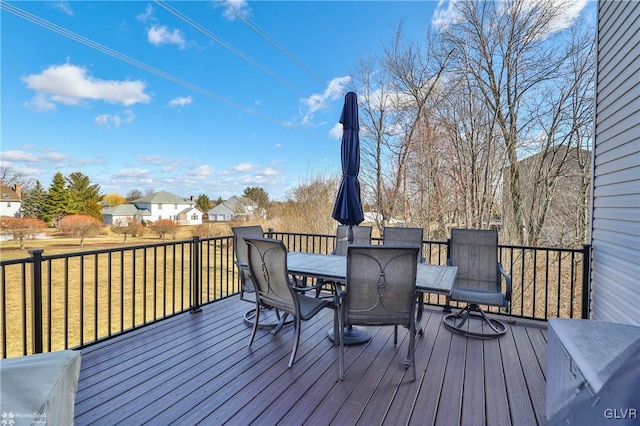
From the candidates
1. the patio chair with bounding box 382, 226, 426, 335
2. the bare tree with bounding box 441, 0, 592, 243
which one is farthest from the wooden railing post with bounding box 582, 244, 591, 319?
the bare tree with bounding box 441, 0, 592, 243

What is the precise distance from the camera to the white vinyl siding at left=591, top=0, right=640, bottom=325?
8.27 feet

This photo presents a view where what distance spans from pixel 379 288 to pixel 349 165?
68.7 inches

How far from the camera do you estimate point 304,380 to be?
2424mm

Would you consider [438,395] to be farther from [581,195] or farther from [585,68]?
[585,68]

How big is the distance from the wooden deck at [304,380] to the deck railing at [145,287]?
497mm

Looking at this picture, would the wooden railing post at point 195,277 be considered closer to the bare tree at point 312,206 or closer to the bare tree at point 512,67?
the bare tree at point 312,206

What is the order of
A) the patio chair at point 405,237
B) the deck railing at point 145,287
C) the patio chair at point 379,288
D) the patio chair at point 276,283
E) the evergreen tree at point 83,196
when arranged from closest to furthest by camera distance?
the patio chair at point 379,288 → the deck railing at point 145,287 → the patio chair at point 276,283 → the patio chair at point 405,237 → the evergreen tree at point 83,196

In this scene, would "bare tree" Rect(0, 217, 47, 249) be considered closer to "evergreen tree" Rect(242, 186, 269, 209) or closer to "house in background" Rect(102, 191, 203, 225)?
"house in background" Rect(102, 191, 203, 225)

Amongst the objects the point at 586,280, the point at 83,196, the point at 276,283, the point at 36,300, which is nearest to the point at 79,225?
the point at 83,196

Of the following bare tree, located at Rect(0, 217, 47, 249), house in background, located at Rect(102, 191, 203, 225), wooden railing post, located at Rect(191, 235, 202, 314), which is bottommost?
wooden railing post, located at Rect(191, 235, 202, 314)

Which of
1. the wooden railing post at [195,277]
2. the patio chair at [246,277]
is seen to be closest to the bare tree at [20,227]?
the wooden railing post at [195,277]

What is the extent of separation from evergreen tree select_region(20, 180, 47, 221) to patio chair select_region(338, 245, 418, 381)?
9233mm

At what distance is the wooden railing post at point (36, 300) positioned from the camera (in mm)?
2432

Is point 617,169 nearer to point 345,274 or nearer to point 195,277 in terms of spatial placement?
point 345,274
